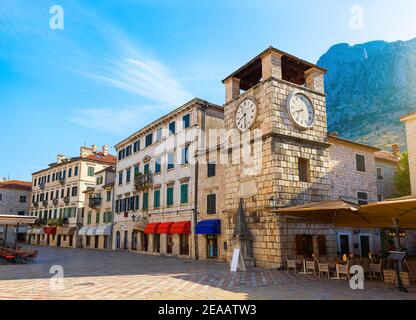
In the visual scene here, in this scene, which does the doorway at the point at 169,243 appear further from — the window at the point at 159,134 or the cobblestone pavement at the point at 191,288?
the cobblestone pavement at the point at 191,288

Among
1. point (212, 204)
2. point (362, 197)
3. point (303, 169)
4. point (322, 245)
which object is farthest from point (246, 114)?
point (362, 197)

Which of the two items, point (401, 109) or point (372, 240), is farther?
point (401, 109)

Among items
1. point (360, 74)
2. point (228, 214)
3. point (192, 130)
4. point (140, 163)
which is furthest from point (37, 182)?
point (360, 74)

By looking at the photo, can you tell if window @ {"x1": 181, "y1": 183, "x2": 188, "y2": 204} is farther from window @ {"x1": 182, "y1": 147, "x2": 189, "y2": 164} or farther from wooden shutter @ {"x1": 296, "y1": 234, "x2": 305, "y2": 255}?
wooden shutter @ {"x1": 296, "y1": 234, "x2": 305, "y2": 255}

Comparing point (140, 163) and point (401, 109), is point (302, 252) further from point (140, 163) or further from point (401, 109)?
point (401, 109)

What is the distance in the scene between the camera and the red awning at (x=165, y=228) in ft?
84.0

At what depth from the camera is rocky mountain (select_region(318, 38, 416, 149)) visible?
279 feet

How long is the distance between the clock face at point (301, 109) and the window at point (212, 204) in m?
7.74

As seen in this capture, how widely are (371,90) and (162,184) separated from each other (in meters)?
103

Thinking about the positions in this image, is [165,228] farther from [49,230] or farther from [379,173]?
[49,230]
